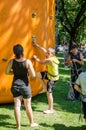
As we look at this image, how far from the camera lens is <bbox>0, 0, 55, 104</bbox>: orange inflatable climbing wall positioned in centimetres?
993

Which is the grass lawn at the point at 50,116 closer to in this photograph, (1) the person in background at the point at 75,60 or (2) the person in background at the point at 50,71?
(2) the person in background at the point at 50,71

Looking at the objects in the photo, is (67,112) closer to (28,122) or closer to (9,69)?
(28,122)

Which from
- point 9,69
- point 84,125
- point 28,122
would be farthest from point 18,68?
point 84,125

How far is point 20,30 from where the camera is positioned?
33.6ft

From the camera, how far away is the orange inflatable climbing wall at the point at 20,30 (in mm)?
9930

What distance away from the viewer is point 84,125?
881 centimetres

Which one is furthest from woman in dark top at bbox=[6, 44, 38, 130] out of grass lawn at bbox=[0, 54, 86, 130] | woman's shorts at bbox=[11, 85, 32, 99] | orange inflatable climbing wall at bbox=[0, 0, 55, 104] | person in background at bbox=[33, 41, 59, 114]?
orange inflatable climbing wall at bbox=[0, 0, 55, 104]

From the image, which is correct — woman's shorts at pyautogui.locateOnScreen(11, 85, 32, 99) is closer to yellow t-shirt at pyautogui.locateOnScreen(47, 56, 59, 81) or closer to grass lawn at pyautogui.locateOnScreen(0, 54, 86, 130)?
grass lawn at pyautogui.locateOnScreen(0, 54, 86, 130)

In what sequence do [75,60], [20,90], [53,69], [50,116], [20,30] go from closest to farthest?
[20,90] < [50,116] < [53,69] < [20,30] < [75,60]

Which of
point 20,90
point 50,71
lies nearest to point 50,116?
point 50,71

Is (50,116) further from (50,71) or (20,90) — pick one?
(20,90)

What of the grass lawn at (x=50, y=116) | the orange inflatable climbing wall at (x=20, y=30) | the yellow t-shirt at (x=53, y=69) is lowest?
the grass lawn at (x=50, y=116)

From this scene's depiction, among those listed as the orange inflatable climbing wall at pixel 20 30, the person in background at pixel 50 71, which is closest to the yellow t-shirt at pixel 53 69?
the person in background at pixel 50 71

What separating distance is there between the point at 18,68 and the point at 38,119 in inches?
71.8
